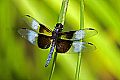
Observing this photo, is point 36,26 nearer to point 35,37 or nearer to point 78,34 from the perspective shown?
point 35,37

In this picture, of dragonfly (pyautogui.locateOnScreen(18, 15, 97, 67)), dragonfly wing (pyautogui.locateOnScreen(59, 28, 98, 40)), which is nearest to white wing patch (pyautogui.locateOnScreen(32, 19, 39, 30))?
dragonfly (pyautogui.locateOnScreen(18, 15, 97, 67))

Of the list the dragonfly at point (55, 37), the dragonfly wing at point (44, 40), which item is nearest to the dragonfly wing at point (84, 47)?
the dragonfly at point (55, 37)

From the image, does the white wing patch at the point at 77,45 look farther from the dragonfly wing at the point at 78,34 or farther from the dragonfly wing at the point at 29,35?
the dragonfly wing at the point at 29,35

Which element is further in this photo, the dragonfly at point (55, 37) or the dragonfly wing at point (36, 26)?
the dragonfly wing at point (36, 26)

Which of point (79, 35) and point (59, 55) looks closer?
point (79, 35)

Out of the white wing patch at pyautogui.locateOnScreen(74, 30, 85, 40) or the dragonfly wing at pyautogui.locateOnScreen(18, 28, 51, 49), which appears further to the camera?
the dragonfly wing at pyautogui.locateOnScreen(18, 28, 51, 49)

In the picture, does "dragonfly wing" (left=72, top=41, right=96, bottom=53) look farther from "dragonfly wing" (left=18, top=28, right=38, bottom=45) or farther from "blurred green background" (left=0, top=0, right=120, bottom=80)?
"dragonfly wing" (left=18, top=28, right=38, bottom=45)

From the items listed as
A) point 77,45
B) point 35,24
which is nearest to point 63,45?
point 77,45

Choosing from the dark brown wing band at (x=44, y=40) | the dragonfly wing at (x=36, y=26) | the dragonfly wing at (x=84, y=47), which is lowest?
the dragonfly wing at (x=84, y=47)
